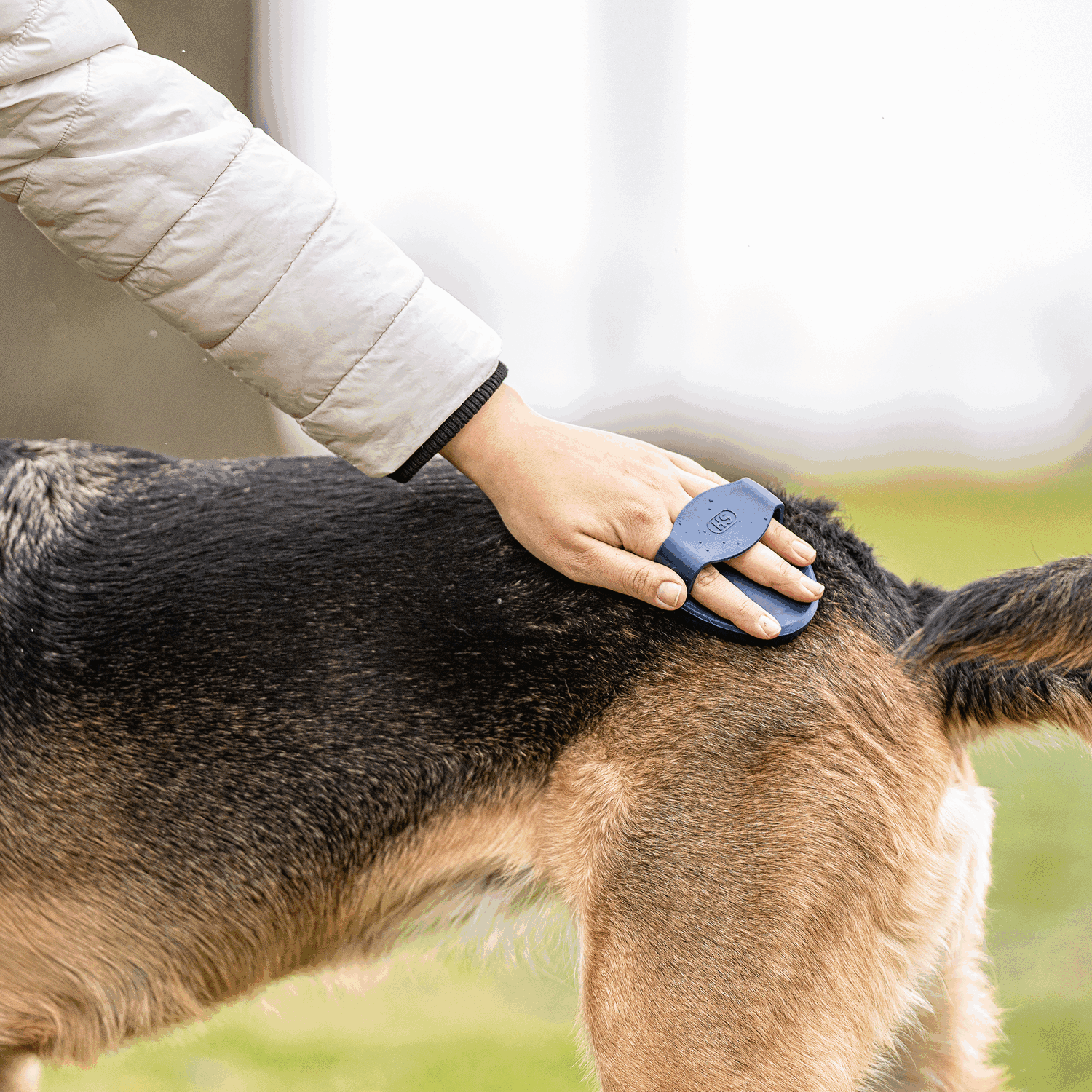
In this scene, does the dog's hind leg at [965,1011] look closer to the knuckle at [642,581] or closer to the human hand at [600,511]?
Answer: the human hand at [600,511]

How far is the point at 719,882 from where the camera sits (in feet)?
4.23

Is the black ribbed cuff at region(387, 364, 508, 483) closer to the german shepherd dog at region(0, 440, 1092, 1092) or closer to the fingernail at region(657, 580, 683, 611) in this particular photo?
the german shepherd dog at region(0, 440, 1092, 1092)

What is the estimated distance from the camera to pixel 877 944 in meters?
1.33

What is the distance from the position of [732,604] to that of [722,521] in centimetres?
12

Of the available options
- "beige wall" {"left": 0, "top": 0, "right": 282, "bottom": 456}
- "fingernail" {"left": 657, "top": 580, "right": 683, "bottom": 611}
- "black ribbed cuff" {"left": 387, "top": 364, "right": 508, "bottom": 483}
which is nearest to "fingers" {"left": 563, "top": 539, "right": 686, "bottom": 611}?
"fingernail" {"left": 657, "top": 580, "right": 683, "bottom": 611}


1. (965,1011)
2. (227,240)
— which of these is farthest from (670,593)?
(965,1011)

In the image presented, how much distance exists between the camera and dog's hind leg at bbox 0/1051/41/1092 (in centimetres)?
172

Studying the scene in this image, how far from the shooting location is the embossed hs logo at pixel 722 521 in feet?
4.48

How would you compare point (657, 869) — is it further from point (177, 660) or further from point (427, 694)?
point (177, 660)

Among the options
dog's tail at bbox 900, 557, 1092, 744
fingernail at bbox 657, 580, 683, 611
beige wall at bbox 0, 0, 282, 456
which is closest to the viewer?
dog's tail at bbox 900, 557, 1092, 744

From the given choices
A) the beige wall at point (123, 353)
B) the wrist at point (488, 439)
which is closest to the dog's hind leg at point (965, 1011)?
the wrist at point (488, 439)

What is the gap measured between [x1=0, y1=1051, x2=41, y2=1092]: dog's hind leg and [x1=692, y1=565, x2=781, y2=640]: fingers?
1.38m

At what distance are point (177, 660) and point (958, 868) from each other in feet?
3.92

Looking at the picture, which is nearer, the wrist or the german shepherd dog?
the german shepherd dog
